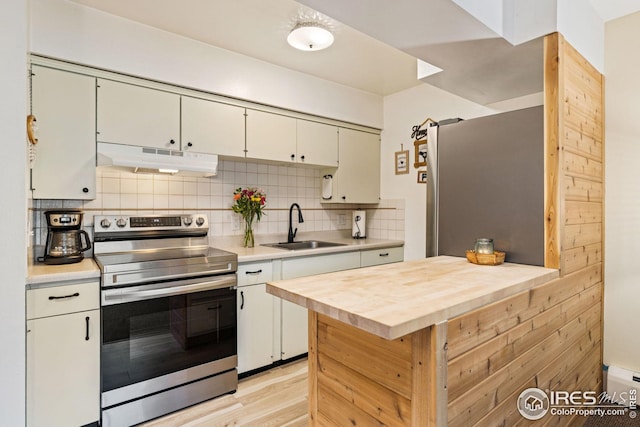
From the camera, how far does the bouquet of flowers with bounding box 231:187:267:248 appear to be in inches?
112

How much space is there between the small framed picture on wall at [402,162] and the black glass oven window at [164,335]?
211cm

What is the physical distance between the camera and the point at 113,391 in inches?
74.4

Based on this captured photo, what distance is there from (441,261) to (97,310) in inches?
75.1

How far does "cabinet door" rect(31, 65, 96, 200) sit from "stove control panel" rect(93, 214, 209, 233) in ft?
0.94

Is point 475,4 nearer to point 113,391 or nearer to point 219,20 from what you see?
point 219,20

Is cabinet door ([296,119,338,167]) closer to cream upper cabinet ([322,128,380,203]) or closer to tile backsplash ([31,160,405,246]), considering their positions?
cream upper cabinet ([322,128,380,203])

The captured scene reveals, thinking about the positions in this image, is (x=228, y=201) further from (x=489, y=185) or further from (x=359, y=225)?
(x=489, y=185)

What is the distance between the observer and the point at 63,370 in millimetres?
1754

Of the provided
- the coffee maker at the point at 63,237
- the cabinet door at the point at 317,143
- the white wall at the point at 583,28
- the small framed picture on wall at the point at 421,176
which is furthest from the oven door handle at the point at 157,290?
Result: the white wall at the point at 583,28

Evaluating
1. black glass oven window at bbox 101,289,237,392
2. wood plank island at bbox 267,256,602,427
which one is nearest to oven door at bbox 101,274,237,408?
black glass oven window at bbox 101,289,237,392

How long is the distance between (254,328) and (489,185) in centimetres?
187

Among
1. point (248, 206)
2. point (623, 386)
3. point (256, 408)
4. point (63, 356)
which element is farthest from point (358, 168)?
point (63, 356)

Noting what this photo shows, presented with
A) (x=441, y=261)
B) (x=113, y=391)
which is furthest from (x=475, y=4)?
(x=113, y=391)

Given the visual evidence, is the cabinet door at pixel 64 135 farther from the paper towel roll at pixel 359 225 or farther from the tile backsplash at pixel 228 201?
the paper towel roll at pixel 359 225
